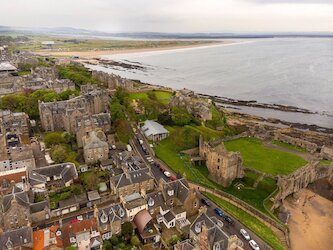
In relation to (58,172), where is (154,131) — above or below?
above

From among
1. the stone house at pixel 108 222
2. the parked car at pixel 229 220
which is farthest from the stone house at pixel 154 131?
the stone house at pixel 108 222

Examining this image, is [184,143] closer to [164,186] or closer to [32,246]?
[164,186]

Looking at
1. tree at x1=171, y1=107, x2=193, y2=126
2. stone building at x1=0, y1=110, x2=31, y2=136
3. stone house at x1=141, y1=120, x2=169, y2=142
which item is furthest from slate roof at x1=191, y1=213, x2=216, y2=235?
stone building at x1=0, y1=110, x2=31, y2=136

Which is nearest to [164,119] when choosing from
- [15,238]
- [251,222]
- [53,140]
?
[53,140]

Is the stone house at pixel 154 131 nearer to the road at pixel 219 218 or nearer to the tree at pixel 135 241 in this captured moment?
the road at pixel 219 218

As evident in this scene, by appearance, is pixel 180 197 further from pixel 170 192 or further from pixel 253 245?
pixel 253 245

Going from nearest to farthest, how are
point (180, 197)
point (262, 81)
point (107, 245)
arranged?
point (107, 245)
point (180, 197)
point (262, 81)
